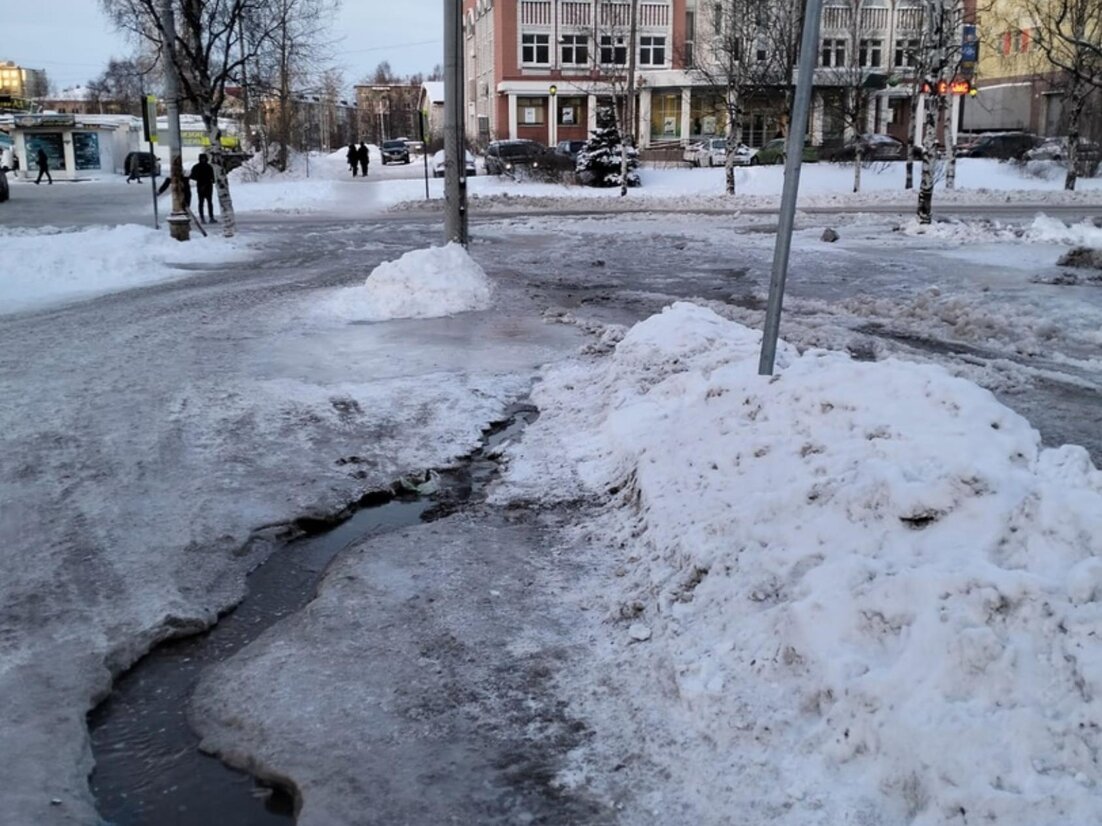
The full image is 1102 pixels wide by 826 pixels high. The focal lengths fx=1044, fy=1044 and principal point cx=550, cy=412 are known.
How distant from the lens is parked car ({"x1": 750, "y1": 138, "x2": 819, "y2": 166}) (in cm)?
4797

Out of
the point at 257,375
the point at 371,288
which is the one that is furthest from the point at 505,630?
the point at 371,288

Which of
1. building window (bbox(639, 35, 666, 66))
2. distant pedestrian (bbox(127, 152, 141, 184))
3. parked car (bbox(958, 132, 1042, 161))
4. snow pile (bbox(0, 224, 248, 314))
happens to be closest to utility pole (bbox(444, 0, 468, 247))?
snow pile (bbox(0, 224, 248, 314))

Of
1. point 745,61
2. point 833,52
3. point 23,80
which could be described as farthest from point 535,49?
point 23,80

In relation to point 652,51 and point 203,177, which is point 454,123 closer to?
point 203,177

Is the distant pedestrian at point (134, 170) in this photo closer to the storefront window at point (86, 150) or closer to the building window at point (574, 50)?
the storefront window at point (86, 150)

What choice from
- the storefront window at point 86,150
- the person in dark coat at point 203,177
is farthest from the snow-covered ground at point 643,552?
the storefront window at point 86,150

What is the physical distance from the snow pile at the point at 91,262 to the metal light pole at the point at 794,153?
35.9ft

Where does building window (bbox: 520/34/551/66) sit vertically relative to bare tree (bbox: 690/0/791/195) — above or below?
above

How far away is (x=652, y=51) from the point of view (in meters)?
66.2

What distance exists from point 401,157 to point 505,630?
6649 centimetres

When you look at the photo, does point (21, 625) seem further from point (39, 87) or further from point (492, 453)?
point (39, 87)

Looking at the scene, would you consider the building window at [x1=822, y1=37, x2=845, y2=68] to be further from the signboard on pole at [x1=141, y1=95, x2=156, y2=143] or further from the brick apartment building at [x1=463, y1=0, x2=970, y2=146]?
→ the signboard on pole at [x1=141, y1=95, x2=156, y2=143]

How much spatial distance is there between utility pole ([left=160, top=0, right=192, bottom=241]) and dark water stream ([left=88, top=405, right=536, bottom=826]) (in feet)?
55.6

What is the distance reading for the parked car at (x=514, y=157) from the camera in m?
45.6
